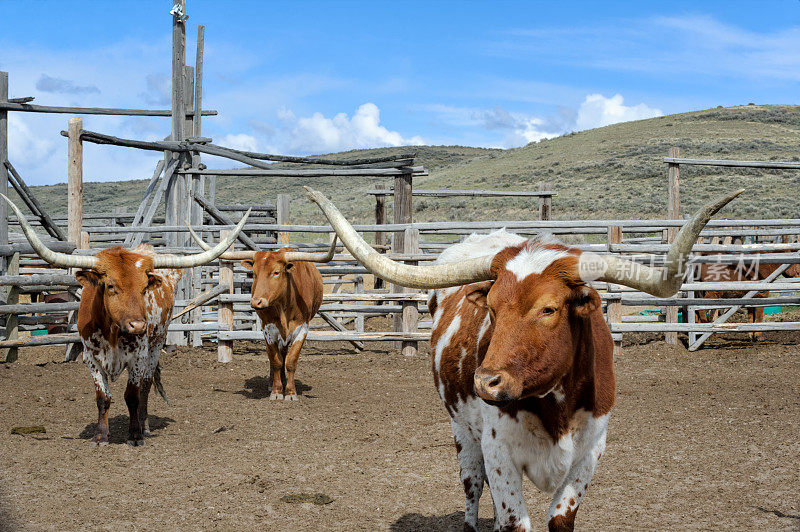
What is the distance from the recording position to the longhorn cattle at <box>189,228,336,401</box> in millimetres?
8305

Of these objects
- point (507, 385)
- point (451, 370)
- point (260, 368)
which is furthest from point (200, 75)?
point (507, 385)

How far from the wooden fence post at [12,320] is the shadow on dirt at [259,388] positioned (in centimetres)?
324

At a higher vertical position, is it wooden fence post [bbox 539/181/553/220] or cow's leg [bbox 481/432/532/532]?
wooden fence post [bbox 539/181/553/220]

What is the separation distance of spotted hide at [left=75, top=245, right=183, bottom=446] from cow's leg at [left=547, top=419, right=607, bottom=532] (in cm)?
355

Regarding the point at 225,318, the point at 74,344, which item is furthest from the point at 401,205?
the point at 74,344

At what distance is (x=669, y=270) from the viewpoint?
2.82 m

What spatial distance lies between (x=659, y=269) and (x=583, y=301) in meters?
0.31

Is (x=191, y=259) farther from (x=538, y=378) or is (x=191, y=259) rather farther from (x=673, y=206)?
(x=673, y=206)

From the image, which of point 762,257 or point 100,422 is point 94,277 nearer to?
point 100,422

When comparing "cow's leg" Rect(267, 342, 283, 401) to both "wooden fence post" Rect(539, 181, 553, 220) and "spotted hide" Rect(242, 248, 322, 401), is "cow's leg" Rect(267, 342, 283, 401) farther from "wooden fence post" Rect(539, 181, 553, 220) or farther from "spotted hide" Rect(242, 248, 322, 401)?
"wooden fence post" Rect(539, 181, 553, 220)

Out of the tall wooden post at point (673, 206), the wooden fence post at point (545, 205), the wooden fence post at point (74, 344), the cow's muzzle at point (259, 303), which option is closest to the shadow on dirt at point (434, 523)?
the cow's muzzle at point (259, 303)

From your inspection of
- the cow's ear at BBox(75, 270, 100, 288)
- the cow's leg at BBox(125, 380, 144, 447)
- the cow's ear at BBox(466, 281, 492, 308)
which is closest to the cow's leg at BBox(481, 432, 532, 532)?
the cow's ear at BBox(466, 281, 492, 308)

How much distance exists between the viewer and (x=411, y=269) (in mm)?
3293

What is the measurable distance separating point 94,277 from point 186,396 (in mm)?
2938
